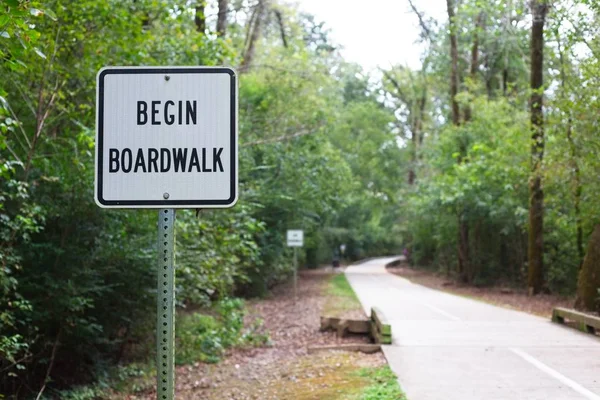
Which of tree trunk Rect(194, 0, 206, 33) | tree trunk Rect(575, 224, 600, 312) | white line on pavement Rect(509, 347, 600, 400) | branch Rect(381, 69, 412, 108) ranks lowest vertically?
white line on pavement Rect(509, 347, 600, 400)

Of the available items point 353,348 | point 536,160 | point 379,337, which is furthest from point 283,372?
point 536,160

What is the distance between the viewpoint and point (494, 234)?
1315 inches

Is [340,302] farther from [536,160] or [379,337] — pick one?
[379,337]

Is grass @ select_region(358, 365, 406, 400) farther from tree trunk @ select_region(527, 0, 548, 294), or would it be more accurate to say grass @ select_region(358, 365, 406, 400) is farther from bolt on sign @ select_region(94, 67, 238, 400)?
tree trunk @ select_region(527, 0, 548, 294)

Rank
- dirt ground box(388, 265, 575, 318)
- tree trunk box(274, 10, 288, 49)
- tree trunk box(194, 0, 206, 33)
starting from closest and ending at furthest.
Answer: tree trunk box(194, 0, 206, 33), dirt ground box(388, 265, 575, 318), tree trunk box(274, 10, 288, 49)

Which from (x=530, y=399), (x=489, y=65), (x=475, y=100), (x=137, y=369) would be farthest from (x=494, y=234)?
(x=530, y=399)

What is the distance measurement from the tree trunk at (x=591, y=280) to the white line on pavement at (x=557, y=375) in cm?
589

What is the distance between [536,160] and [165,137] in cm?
1801

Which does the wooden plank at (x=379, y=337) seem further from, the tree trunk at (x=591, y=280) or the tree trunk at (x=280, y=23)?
the tree trunk at (x=280, y=23)

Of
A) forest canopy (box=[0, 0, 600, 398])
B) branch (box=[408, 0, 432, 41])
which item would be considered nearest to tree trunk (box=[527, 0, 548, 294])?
forest canopy (box=[0, 0, 600, 398])

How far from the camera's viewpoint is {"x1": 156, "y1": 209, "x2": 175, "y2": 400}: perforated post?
264cm

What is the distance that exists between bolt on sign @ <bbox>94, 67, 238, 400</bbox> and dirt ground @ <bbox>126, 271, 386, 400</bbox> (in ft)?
20.1

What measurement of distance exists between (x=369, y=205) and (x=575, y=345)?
46.9m

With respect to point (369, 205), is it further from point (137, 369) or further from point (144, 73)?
point (144, 73)
